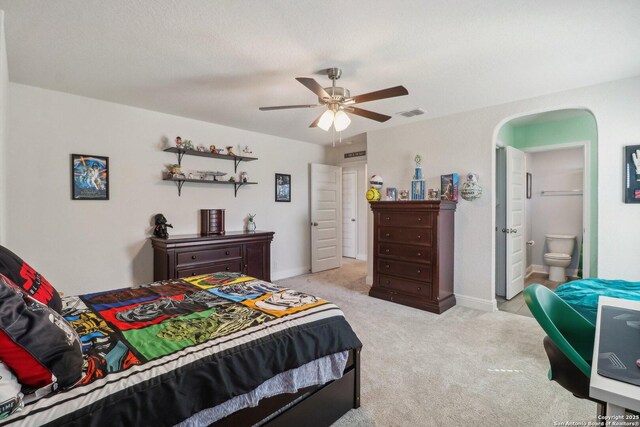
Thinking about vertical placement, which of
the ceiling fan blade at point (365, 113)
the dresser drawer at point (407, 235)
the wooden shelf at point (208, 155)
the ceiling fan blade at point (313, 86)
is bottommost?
the dresser drawer at point (407, 235)

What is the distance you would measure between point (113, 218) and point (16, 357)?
301cm

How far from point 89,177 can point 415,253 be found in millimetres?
3932

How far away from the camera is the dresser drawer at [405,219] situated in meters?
3.68

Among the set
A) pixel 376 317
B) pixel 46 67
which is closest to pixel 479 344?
pixel 376 317

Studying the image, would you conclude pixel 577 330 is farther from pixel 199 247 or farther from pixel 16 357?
pixel 199 247

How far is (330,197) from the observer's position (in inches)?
236

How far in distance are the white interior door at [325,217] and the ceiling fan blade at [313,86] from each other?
3.30 metres

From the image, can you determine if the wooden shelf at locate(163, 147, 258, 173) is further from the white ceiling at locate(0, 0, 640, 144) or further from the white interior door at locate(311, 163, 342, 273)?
the white interior door at locate(311, 163, 342, 273)

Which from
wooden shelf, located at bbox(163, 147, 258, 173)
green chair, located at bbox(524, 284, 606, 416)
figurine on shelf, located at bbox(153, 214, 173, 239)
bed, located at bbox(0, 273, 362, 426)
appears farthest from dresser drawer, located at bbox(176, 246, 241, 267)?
green chair, located at bbox(524, 284, 606, 416)

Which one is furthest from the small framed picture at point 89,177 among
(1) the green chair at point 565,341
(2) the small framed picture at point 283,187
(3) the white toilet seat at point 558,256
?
(3) the white toilet seat at point 558,256

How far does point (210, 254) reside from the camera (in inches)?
152

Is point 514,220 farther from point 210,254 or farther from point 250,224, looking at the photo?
point 210,254

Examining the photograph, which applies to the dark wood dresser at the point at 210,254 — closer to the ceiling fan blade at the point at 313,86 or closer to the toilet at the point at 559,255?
the ceiling fan blade at the point at 313,86

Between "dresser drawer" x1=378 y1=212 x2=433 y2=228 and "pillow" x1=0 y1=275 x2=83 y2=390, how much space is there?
3402mm
